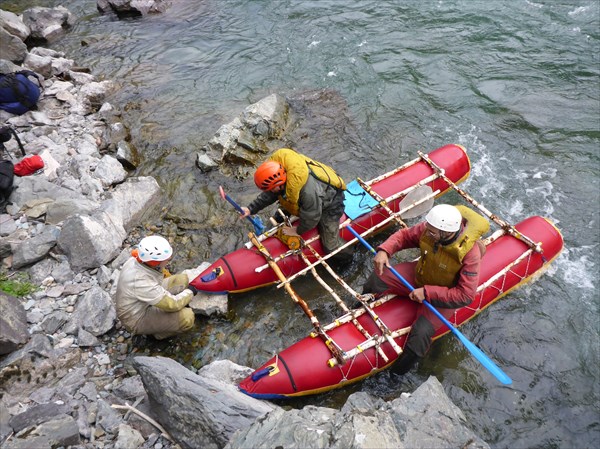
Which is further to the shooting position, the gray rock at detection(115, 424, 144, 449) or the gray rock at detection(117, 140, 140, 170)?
the gray rock at detection(117, 140, 140, 170)

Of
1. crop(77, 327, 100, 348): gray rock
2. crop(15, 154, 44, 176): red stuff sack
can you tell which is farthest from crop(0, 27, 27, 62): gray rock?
crop(77, 327, 100, 348): gray rock

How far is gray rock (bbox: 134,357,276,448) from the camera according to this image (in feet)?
15.1

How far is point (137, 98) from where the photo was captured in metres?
12.3

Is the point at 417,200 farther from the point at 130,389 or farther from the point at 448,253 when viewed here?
the point at 130,389

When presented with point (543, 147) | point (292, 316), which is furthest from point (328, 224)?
point (543, 147)

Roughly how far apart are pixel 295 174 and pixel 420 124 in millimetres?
5785

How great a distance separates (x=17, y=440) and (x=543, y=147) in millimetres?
11047

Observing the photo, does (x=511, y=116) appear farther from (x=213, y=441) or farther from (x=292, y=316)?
(x=213, y=441)

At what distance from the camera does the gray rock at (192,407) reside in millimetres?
4594

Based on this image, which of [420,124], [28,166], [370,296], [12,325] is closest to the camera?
[12,325]

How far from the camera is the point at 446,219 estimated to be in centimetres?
554

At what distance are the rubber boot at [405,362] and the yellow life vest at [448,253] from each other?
40.0 inches

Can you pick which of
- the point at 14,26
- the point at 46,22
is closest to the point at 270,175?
the point at 14,26

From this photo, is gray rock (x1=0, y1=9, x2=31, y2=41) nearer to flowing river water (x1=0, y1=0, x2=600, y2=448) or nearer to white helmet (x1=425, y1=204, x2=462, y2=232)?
flowing river water (x1=0, y1=0, x2=600, y2=448)
